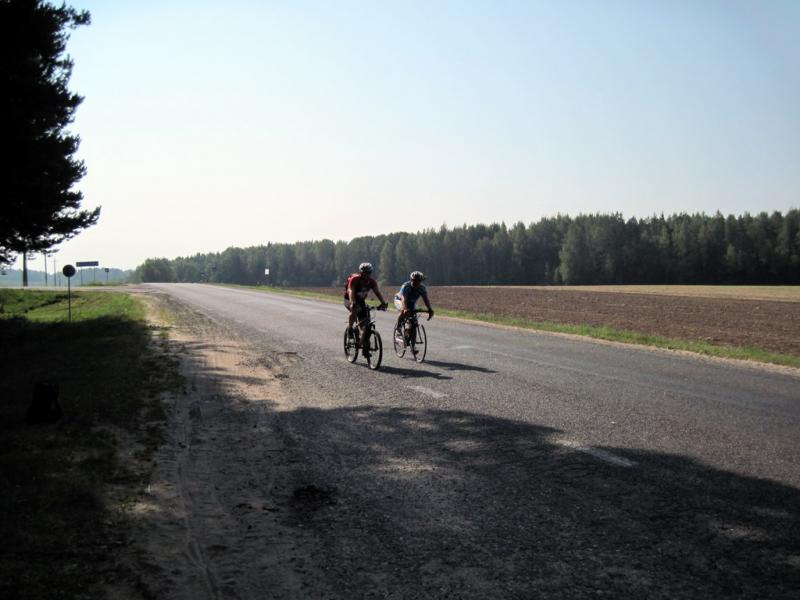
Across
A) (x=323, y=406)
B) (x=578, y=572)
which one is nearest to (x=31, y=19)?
(x=323, y=406)

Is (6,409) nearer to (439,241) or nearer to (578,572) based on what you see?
(578,572)

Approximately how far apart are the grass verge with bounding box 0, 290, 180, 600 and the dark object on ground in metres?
0.13

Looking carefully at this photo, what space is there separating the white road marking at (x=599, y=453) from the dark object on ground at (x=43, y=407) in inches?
246

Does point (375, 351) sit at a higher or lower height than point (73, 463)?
higher

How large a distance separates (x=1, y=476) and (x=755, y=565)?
595cm

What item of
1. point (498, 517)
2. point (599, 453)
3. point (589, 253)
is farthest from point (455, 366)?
point (589, 253)

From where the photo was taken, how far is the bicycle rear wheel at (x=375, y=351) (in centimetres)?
1145

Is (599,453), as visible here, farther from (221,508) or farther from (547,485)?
(221,508)

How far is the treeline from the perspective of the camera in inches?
3698

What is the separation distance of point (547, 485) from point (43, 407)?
20.4 ft

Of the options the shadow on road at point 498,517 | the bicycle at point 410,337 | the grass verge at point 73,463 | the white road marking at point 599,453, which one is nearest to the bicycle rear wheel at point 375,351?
the bicycle at point 410,337

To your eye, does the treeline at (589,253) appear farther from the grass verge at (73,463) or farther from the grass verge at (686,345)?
the grass verge at (73,463)

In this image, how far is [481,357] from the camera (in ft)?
42.0

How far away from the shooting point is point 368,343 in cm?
1162
